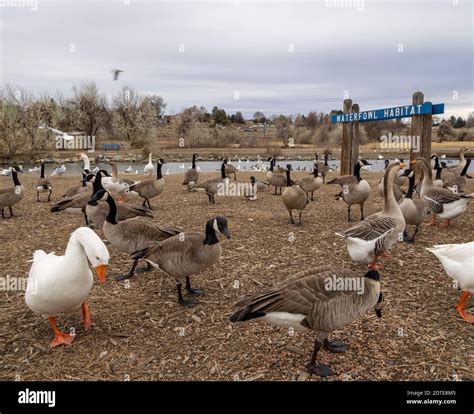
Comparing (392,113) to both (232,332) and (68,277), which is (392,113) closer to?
(232,332)

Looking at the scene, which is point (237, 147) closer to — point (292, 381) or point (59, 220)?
point (59, 220)

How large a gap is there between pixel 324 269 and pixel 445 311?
2.34m

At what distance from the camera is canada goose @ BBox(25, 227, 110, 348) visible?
13.9ft

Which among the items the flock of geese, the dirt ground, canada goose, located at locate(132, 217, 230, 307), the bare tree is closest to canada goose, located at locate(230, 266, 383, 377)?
the flock of geese

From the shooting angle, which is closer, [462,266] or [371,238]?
[462,266]

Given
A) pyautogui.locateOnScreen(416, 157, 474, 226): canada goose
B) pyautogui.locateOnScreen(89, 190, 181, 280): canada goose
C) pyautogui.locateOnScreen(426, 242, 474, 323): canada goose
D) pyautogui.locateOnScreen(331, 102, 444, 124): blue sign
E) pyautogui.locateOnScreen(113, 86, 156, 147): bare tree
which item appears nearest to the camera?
pyautogui.locateOnScreen(426, 242, 474, 323): canada goose

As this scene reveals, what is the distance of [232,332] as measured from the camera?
4.88 m

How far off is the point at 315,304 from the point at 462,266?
8.45ft

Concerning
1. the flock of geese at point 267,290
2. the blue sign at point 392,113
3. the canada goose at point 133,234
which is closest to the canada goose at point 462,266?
the flock of geese at point 267,290

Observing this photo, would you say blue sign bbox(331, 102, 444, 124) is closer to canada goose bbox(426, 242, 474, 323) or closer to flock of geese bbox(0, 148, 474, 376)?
flock of geese bbox(0, 148, 474, 376)

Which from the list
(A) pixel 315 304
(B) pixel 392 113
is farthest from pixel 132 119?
(A) pixel 315 304

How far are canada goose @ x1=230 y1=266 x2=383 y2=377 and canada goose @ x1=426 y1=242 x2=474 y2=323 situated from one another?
1.67 metres


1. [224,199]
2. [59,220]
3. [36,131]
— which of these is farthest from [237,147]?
[59,220]

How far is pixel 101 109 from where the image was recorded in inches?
2256
